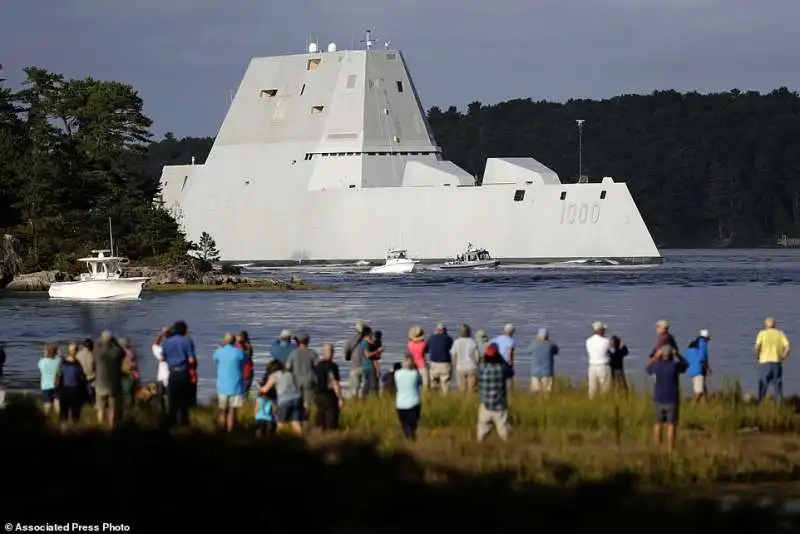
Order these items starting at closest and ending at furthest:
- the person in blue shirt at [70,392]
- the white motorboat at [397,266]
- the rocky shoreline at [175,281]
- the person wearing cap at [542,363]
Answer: the person in blue shirt at [70,392]
the person wearing cap at [542,363]
the rocky shoreline at [175,281]
the white motorboat at [397,266]

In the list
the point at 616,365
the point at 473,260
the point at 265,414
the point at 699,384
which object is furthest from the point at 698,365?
the point at 473,260

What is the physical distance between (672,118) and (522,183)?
89621mm

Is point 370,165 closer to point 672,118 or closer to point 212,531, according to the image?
point 212,531

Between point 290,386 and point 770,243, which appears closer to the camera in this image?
point 290,386

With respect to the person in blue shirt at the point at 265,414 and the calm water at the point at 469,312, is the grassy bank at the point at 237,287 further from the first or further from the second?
the person in blue shirt at the point at 265,414

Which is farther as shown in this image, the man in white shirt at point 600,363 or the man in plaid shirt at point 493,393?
the man in white shirt at point 600,363

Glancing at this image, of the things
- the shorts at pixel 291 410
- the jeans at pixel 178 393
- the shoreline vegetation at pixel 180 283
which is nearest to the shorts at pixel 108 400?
the jeans at pixel 178 393

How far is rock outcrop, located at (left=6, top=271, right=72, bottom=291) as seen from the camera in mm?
64312

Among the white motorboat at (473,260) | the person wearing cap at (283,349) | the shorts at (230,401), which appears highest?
the white motorboat at (473,260)

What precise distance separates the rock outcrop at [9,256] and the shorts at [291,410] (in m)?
48.9

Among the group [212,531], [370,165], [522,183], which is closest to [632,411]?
[212,531]

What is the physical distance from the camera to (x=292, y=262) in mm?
86938

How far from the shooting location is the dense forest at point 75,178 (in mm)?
67875

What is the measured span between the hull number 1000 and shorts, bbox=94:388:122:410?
57.0 meters
